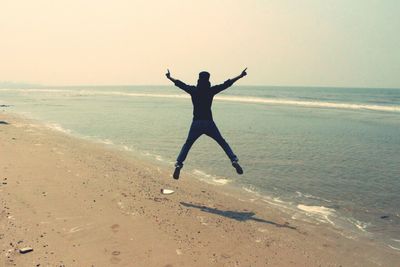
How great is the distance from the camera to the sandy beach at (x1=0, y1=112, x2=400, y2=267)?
686 centimetres

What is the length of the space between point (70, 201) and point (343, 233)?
21.8 ft

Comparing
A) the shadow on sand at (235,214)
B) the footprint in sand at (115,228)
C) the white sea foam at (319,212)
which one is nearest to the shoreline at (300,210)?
the white sea foam at (319,212)

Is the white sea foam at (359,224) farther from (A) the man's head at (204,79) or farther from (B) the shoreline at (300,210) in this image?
(A) the man's head at (204,79)

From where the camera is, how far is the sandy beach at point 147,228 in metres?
6.86

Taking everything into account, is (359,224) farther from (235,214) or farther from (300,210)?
(235,214)

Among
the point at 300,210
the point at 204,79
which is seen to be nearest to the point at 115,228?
the point at 204,79

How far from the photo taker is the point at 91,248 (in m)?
6.95

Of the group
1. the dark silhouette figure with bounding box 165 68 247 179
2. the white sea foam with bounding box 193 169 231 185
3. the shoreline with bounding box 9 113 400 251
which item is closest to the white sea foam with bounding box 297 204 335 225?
the shoreline with bounding box 9 113 400 251

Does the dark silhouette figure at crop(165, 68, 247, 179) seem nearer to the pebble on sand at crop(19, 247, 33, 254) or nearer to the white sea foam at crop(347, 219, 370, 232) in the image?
the white sea foam at crop(347, 219, 370, 232)

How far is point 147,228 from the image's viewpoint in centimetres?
809

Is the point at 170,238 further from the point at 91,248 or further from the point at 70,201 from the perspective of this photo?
the point at 70,201

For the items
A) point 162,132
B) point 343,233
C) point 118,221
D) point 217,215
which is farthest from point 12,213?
point 162,132

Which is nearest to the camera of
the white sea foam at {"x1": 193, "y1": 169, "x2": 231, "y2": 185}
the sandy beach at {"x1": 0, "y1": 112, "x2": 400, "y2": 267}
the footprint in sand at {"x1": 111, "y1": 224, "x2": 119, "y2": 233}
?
the sandy beach at {"x1": 0, "y1": 112, "x2": 400, "y2": 267}

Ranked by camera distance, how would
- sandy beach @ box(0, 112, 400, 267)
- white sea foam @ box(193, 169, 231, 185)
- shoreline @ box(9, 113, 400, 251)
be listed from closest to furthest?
sandy beach @ box(0, 112, 400, 267), shoreline @ box(9, 113, 400, 251), white sea foam @ box(193, 169, 231, 185)
